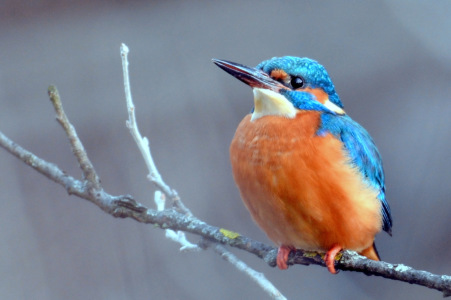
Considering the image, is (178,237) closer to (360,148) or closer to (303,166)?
(303,166)

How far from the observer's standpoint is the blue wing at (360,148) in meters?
1.89

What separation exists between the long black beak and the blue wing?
0.52ft

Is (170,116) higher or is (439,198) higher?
(170,116)

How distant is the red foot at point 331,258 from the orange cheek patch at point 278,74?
472mm

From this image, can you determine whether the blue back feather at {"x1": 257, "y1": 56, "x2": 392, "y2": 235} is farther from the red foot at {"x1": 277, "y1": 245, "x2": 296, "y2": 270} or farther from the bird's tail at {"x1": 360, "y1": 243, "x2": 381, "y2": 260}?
the red foot at {"x1": 277, "y1": 245, "x2": 296, "y2": 270}

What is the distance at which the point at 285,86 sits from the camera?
1950 millimetres

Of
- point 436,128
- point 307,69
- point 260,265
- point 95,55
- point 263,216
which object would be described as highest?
point 95,55

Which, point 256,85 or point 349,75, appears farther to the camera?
point 349,75

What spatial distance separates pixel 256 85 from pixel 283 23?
1297 millimetres

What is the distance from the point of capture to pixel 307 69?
6.49 ft

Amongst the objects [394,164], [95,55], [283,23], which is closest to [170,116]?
[95,55]

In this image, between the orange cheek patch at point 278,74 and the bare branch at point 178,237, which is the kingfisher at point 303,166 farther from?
the bare branch at point 178,237

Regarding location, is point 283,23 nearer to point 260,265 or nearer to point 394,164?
point 394,164

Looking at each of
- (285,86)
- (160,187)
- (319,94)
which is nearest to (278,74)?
(285,86)
